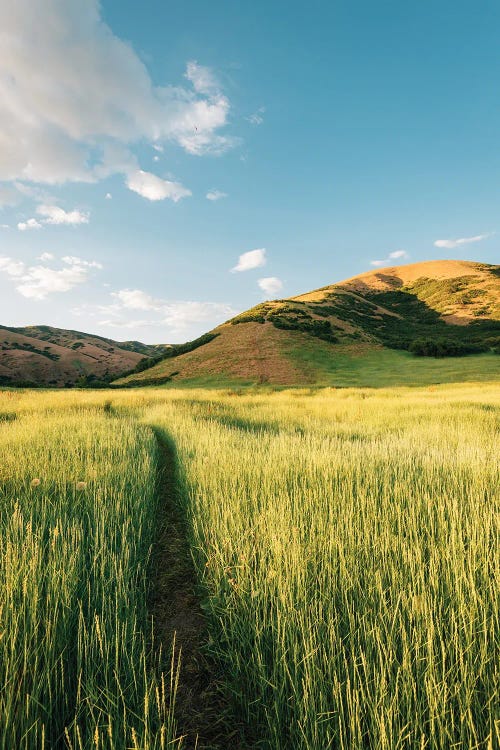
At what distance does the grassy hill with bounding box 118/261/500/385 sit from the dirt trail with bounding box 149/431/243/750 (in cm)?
3575

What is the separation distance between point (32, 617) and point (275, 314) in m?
64.7

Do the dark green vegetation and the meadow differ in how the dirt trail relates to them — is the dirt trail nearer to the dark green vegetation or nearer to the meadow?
the meadow

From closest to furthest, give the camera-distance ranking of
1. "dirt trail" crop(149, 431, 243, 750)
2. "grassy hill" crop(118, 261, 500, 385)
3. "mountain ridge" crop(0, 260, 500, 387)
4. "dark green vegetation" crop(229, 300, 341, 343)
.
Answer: "dirt trail" crop(149, 431, 243, 750)
"grassy hill" crop(118, 261, 500, 385)
"mountain ridge" crop(0, 260, 500, 387)
"dark green vegetation" crop(229, 300, 341, 343)

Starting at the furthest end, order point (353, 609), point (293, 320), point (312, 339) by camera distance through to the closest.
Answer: point (293, 320)
point (312, 339)
point (353, 609)

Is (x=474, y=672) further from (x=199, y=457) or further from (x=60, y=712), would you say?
(x=199, y=457)

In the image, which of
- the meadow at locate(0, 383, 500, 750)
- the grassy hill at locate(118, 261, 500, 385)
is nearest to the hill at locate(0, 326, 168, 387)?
the grassy hill at locate(118, 261, 500, 385)

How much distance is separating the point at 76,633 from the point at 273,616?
124 centimetres

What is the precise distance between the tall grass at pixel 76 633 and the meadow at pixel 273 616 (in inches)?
0.7

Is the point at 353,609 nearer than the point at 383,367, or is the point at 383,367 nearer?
the point at 353,609

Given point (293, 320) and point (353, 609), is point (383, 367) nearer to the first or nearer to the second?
point (293, 320)

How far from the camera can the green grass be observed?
3731cm

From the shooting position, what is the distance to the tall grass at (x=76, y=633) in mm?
1469

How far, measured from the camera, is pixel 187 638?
8.58 ft

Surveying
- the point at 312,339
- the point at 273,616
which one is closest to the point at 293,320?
the point at 312,339
